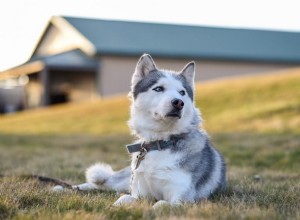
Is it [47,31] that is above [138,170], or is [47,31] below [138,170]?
above

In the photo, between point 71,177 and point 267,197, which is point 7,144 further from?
point 267,197

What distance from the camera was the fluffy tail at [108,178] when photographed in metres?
6.69

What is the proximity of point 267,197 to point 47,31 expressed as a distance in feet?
120

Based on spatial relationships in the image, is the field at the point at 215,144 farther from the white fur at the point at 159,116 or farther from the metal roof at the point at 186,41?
the metal roof at the point at 186,41

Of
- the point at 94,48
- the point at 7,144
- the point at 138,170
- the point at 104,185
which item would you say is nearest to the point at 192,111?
the point at 138,170

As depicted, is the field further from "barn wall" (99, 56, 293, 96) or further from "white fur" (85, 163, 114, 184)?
"barn wall" (99, 56, 293, 96)

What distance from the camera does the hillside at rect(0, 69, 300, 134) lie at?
18.8 metres

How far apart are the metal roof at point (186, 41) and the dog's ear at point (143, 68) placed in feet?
95.1

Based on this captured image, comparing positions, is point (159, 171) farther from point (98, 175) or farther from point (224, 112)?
point (224, 112)

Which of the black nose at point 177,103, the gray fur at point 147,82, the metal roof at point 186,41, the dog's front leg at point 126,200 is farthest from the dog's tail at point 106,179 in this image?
the metal roof at point 186,41

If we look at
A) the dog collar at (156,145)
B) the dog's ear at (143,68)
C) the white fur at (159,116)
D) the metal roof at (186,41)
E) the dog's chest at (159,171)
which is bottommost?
the dog's chest at (159,171)

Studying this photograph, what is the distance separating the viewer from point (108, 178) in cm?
683

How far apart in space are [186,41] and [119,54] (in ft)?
19.7

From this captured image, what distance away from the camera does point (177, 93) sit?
5395mm
